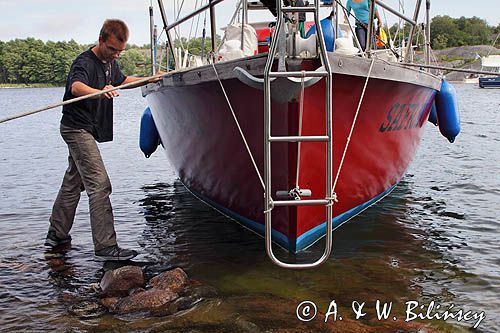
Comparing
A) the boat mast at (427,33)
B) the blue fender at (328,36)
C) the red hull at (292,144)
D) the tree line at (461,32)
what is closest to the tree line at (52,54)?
the tree line at (461,32)

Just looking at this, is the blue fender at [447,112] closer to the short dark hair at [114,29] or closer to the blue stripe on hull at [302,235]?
the blue stripe on hull at [302,235]

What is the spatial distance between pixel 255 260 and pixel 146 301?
1.47m

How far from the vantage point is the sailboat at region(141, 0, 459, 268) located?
432 cm

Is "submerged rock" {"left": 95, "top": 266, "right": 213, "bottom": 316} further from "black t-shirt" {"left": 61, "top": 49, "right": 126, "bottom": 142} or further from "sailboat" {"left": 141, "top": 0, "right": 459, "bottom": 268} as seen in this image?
"black t-shirt" {"left": 61, "top": 49, "right": 126, "bottom": 142}

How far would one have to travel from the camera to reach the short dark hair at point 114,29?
537 centimetres

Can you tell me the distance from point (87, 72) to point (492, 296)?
3976 mm

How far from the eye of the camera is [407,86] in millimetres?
6051

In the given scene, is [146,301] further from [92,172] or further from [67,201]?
[67,201]

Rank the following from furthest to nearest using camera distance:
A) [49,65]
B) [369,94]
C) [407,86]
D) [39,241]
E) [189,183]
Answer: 1. [49,65]
2. [189,183]
3. [39,241]
4. [407,86]
5. [369,94]

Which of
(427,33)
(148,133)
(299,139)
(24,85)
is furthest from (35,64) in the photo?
(299,139)

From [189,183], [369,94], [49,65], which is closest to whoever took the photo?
[369,94]

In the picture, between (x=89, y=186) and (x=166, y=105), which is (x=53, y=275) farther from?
(x=166, y=105)

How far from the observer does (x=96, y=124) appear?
224 inches

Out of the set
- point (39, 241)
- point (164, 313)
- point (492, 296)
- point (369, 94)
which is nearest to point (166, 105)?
point (39, 241)
